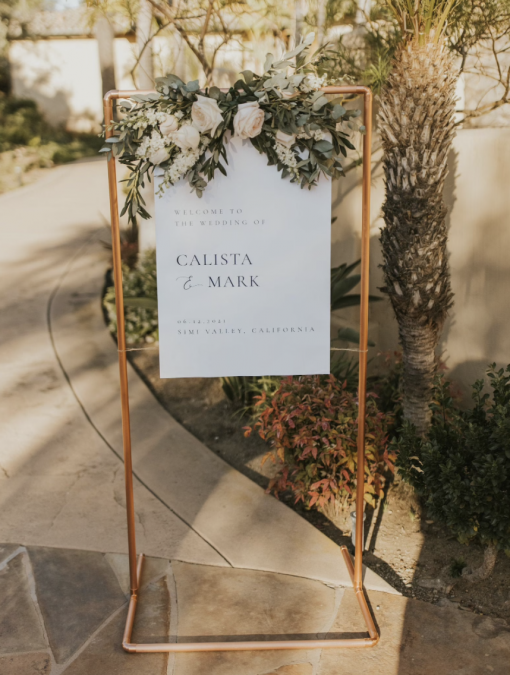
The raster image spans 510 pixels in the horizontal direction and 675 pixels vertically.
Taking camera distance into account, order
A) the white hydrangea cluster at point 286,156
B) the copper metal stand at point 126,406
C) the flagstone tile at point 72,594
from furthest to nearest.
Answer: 1. the flagstone tile at point 72,594
2. the copper metal stand at point 126,406
3. the white hydrangea cluster at point 286,156

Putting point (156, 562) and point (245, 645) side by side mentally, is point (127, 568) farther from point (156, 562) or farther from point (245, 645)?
point (245, 645)

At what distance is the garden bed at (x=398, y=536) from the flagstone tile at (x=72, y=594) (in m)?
1.19

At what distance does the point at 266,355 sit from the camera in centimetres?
275

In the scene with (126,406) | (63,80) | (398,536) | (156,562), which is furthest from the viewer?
(63,80)

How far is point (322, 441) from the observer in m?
3.59

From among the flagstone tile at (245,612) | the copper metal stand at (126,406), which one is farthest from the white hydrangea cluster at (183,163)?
the flagstone tile at (245,612)

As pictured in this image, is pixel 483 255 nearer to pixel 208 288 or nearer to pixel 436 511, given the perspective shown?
pixel 436 511

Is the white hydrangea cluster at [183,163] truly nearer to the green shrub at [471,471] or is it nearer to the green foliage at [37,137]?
the green shrub at [471,471]

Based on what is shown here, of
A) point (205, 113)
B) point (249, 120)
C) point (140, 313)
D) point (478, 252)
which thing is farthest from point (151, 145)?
point (140, 313)

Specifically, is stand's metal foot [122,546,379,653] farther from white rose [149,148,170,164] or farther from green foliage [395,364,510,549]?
white rose [149,148,170,164]

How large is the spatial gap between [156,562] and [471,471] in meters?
1.62

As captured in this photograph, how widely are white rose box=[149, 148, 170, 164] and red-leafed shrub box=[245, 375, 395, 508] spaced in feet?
5.42

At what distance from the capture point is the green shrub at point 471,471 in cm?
286

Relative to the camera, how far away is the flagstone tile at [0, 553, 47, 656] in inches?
108
